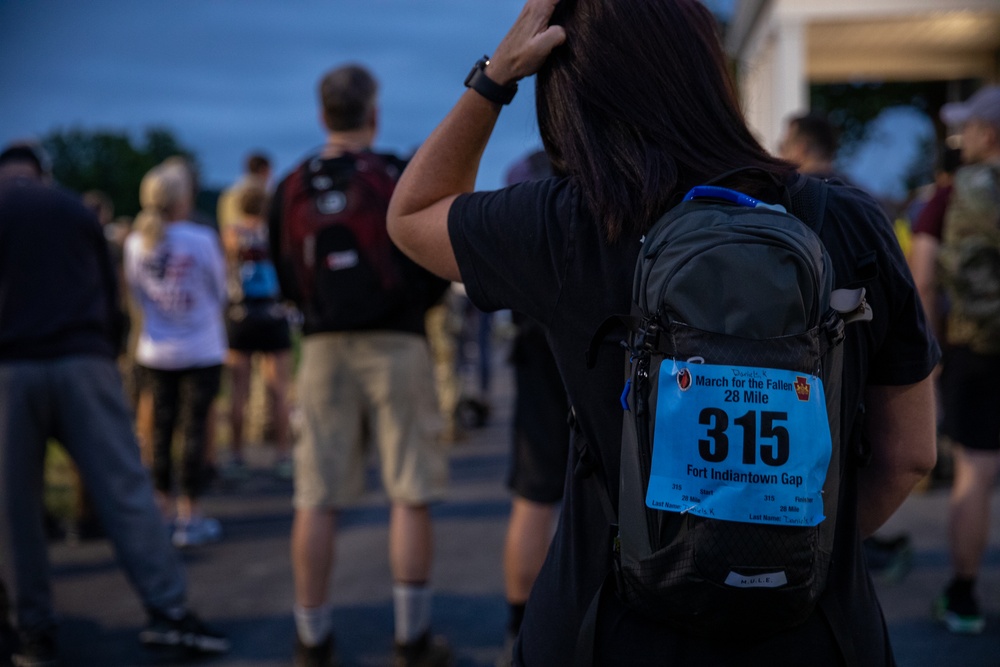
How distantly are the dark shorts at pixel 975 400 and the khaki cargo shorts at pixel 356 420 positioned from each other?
2192mm

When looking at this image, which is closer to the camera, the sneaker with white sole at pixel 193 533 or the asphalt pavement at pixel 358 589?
the asphalt pavement at pixel 358 589

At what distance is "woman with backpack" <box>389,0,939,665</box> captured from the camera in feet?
5.36

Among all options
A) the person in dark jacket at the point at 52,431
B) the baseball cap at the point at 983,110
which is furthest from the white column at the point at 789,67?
the person in dark jacket at the point at 52,431

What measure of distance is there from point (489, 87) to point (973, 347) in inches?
127

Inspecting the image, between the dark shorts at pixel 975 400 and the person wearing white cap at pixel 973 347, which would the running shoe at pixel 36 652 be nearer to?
the person wearing white cap at pixel 973 347

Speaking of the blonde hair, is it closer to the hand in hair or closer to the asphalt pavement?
the asphalt pavement

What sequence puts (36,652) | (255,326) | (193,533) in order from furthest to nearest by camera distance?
(255,326) → (193,533) → (36,652)

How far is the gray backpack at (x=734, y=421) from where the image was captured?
1452 mm

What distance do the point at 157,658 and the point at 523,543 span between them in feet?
5.61

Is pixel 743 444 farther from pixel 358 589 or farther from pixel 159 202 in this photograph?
pixel 159 202

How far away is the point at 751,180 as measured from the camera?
1.64 meters

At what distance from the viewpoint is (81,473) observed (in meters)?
4.25

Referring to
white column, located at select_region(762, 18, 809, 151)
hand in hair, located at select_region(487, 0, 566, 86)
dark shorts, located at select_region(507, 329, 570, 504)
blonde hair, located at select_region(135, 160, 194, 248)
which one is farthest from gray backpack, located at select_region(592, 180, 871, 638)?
white column, located at select_region(762, 18, 809, 151)

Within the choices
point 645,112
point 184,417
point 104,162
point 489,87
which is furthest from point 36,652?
point 104,162
